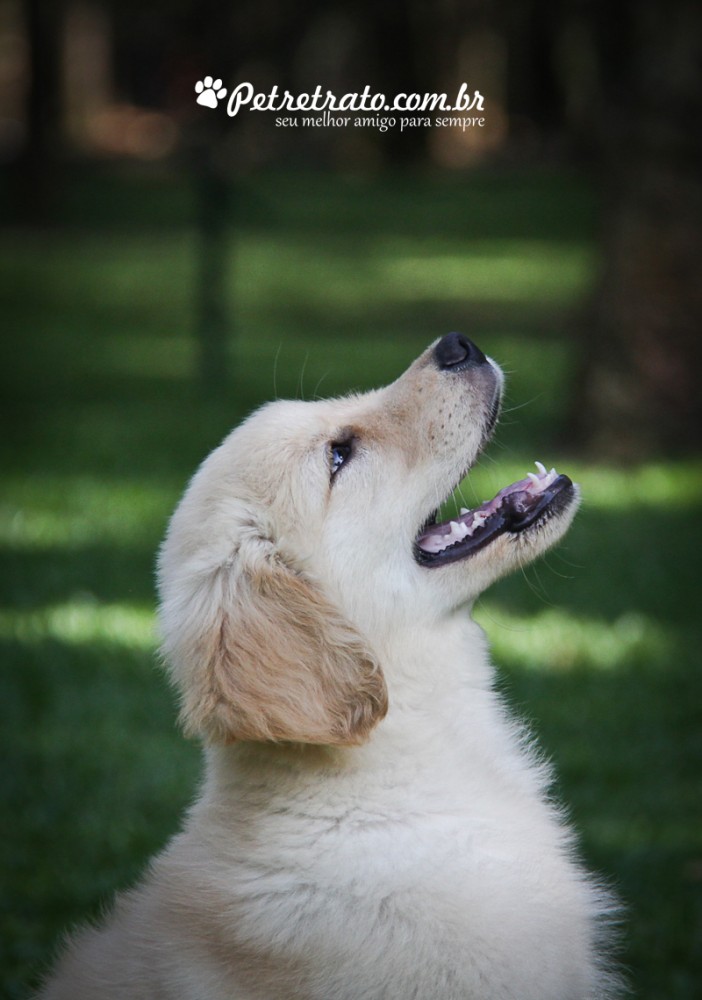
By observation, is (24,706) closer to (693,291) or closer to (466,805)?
(466,805)

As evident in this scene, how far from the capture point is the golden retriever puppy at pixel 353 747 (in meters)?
2.78

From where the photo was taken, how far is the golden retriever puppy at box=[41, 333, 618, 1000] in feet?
9.12

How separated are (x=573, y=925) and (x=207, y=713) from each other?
3.33ft

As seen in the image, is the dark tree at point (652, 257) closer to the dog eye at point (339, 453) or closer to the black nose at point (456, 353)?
the black nose at point (456, 353)

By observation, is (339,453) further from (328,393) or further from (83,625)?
(328,393)

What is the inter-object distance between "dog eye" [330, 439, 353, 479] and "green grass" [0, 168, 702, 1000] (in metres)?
1.82

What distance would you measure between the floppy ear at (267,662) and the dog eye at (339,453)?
16.6 inches

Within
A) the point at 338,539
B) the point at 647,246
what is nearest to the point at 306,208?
the point at 647,246

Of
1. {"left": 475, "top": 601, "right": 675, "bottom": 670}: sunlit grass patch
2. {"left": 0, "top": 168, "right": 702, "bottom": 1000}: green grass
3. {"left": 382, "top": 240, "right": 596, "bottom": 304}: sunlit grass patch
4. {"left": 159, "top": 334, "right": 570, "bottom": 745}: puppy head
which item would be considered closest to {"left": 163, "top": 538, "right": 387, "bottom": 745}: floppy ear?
{"left": 159, "top": 334, "right": 570, "bottom": 745}: puppy head

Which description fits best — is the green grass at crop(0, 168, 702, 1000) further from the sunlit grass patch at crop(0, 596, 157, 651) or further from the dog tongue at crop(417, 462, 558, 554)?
the dog tongue at crop(417, 462, 558, 554)

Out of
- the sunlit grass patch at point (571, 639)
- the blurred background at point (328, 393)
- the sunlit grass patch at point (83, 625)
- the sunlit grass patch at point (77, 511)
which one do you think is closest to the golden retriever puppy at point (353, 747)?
the blurred background at point (328, 393)

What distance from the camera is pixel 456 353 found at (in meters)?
3.58

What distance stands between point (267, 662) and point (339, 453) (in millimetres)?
817

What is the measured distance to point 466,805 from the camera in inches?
121
